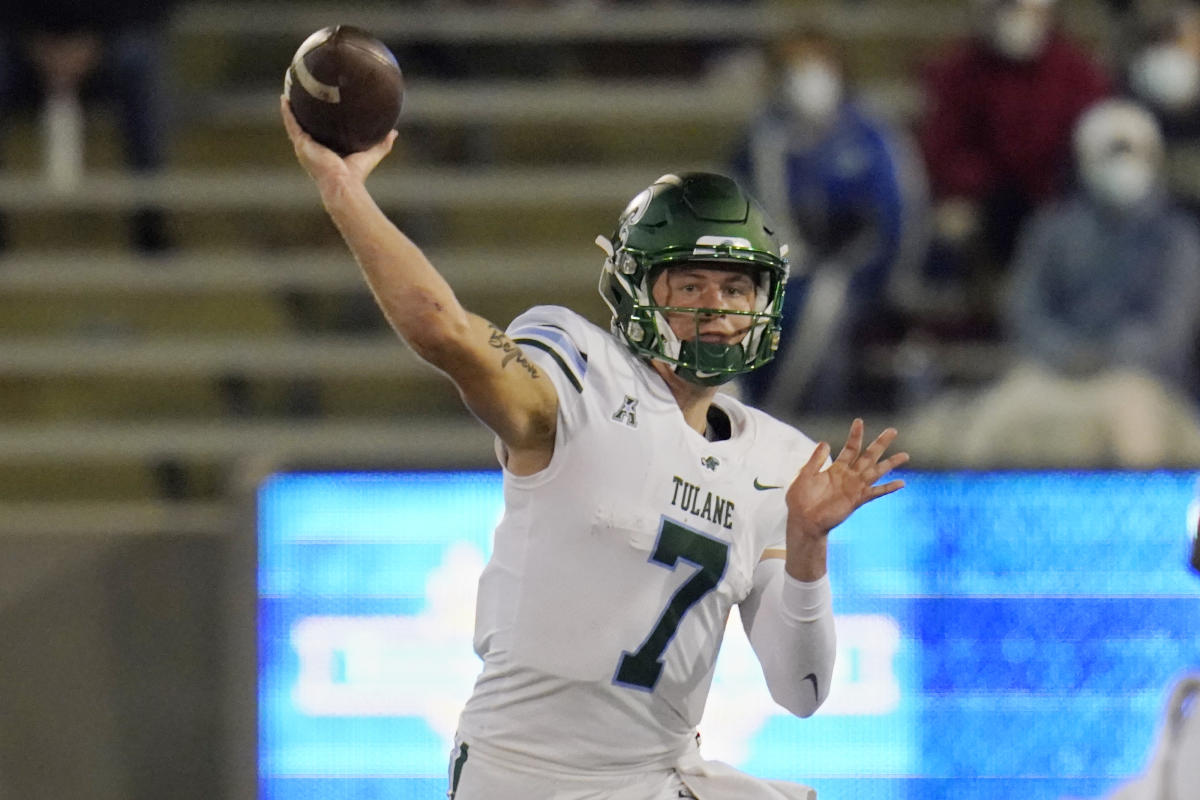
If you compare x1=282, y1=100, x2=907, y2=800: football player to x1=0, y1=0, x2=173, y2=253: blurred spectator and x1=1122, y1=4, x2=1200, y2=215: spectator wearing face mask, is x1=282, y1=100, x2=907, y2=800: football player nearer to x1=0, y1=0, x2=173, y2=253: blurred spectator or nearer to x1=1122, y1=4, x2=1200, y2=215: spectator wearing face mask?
x1=1122, y1=4, x2=1200, y2=215: spectator wearing face mask

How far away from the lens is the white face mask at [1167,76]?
6.97m

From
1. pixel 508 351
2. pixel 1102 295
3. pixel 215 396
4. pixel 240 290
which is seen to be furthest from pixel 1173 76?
pixel 508 351

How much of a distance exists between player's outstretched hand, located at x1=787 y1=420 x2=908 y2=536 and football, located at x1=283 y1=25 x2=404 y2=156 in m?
0.88

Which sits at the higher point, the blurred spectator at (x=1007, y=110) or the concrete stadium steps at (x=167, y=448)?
the blurred spectator at (x=1007, y=110)

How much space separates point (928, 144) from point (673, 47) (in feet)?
5.68

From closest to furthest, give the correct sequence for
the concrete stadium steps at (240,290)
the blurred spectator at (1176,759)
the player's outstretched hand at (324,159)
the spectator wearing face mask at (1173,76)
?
the blurred spectator at (1176,759)
the player's outstretched hand at (324,159)
the spectator wearing face mask at (1173,76)
the concrete stadium steps at (240,290)

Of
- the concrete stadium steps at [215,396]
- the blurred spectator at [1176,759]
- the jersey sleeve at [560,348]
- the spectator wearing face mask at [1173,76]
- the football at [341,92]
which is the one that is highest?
the spectator wearing face mask at [1173,76]

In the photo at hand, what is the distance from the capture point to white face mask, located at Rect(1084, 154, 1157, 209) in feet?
22.0

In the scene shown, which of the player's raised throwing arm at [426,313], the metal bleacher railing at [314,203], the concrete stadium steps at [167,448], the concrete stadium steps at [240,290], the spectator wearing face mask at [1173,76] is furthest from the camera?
the concrete stadium steps at [240,290]

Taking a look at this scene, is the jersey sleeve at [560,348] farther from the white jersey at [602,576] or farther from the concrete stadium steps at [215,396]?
the concrete stadium steps at [215,396]

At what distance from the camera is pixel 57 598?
4863mm

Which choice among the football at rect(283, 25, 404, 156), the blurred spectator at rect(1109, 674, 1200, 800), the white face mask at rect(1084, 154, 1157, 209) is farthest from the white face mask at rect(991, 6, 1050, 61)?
the blurred spectator at rect(1109, 674, 1200, 800)

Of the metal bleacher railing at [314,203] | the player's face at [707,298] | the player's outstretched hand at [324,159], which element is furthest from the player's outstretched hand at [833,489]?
the metal bleacher railing at [314,203]

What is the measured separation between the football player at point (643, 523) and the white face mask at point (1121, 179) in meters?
3.85
